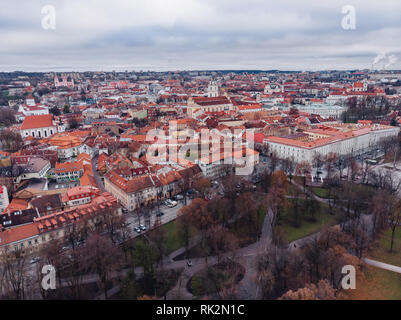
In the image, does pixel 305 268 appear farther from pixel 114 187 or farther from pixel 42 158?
pixel 42 158

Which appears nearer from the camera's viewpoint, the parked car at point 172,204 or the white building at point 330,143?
the parked car at point 172,204

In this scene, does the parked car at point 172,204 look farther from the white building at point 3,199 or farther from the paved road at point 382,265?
the paved road at point 382,265

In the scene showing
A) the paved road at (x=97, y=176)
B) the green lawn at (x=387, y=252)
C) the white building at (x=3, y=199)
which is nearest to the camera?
the green lawn at (x=387, y=252)

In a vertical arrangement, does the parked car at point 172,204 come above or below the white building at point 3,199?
below

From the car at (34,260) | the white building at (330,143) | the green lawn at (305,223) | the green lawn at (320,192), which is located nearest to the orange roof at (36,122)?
the white building at (330,143)

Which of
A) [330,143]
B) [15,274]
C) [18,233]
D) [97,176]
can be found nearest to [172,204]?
[18,233]

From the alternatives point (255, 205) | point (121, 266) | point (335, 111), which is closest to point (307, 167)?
point (255, 205)

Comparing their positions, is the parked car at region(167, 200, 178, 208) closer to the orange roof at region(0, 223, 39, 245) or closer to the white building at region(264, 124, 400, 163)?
the orange roof at region(0, 223, 39, 245)
